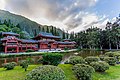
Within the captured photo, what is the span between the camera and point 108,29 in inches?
2486

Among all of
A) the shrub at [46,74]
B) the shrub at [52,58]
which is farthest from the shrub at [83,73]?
the shrub at [46,74]

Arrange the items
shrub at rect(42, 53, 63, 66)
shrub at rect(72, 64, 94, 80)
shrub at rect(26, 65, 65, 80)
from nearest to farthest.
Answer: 1. shrub at rect(26, 65, 65, 80)
2. shrub at rect(72, 64, 94, 80)
3. shrub at rect(42, 53, 63, 66)

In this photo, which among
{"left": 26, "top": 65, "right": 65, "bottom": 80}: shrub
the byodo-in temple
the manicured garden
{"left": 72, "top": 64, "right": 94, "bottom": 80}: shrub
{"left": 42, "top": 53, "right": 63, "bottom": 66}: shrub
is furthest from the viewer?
the byodo-in temple

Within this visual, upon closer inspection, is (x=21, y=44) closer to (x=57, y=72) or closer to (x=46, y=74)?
(x=57, y=72)

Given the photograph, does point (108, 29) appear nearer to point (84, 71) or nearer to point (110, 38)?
point (110, 38)

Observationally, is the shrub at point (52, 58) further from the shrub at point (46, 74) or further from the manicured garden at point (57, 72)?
the shrub at point (46, 74)

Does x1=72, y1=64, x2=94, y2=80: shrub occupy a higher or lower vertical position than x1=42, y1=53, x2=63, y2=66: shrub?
lower

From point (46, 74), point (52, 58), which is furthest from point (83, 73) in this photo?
point (46, 74)

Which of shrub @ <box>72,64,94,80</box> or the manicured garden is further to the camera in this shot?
shrub @ <box>72,64,94,80</box>

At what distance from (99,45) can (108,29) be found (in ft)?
33.1

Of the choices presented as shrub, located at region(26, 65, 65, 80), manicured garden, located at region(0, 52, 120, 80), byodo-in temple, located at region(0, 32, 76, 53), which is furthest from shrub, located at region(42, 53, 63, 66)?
byodo-in temple, located at region(0, 32, 76, 53)

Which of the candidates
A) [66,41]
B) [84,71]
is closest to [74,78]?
[84,71]

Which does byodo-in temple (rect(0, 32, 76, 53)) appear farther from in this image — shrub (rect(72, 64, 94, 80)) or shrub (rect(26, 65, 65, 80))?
shrub (rect(26, 65, 65, 80))

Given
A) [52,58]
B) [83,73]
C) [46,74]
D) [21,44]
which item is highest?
[21,44]
